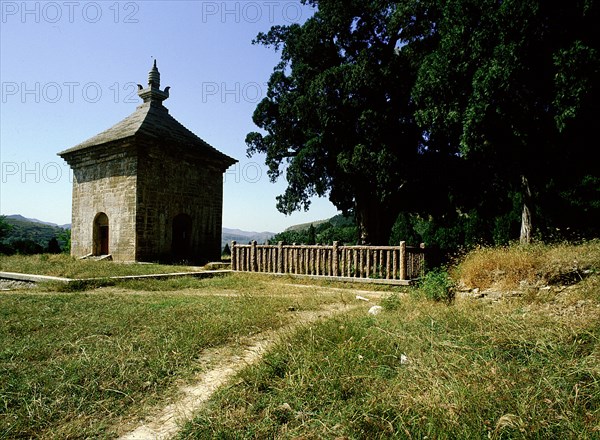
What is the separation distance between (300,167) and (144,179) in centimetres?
657

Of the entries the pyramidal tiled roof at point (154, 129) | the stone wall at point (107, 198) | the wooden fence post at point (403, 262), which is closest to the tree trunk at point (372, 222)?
the pyramidal tiled roof at point (154, 129)

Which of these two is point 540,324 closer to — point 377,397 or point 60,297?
point 377,397

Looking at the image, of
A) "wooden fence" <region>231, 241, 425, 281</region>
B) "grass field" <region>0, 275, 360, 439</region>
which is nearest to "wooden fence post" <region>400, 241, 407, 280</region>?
"wooden fence" <region>231, 241, 425, 281</region>

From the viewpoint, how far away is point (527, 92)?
900cm

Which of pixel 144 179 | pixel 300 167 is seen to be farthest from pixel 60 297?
pixel 300 167

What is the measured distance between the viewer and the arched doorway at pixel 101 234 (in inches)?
607

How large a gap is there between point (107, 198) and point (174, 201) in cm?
278

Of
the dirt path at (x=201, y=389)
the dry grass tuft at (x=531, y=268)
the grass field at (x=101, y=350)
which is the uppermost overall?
the dry grass tuft at (x=531, y=268)

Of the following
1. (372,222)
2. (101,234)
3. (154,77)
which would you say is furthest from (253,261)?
(154,77)

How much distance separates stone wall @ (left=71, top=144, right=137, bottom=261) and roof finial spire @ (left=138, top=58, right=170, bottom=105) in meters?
4.07

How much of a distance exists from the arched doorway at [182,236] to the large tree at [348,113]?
15.1 ft

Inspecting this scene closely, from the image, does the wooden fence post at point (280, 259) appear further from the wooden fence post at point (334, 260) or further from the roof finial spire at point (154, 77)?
the roof finial spire at point (154, 77)

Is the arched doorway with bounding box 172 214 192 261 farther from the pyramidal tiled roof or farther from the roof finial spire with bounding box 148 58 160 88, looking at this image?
the roof finial spire with bounding box 148 58 160 88

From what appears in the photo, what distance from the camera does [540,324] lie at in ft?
10.8
